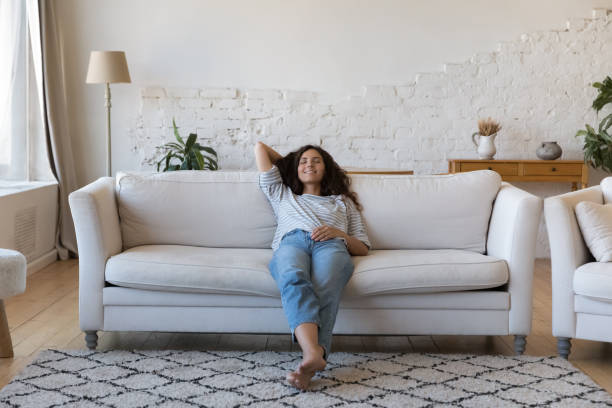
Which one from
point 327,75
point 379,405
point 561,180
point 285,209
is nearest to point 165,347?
point 285,209

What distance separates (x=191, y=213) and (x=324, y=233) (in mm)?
719

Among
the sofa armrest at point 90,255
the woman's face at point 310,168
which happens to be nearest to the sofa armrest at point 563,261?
the woman's face at point 310,168

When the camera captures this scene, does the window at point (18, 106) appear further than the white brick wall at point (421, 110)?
No

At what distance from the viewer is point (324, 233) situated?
9.86 ft

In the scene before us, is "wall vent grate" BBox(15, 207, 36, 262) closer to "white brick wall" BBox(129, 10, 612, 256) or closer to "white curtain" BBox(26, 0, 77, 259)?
"white curtain" BBox(26, 0, 77, 259)

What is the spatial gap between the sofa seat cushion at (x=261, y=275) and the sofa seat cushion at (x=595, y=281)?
294 mm

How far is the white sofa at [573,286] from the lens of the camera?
9.19 feet

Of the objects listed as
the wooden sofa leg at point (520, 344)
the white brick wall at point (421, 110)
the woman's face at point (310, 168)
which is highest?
the white brick wall at point (421, 110)

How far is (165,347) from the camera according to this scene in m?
3.04

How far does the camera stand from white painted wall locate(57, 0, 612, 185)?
525 centimetres

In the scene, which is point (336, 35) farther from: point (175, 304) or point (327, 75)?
point (175, 304)

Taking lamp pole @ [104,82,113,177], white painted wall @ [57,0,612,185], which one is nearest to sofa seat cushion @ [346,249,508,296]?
white painted wall @ [57,0,612,185]

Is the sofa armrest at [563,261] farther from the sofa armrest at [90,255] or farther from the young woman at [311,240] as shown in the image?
the sofa armrest at [90,255]

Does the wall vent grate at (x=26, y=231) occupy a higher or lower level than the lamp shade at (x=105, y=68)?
lower
